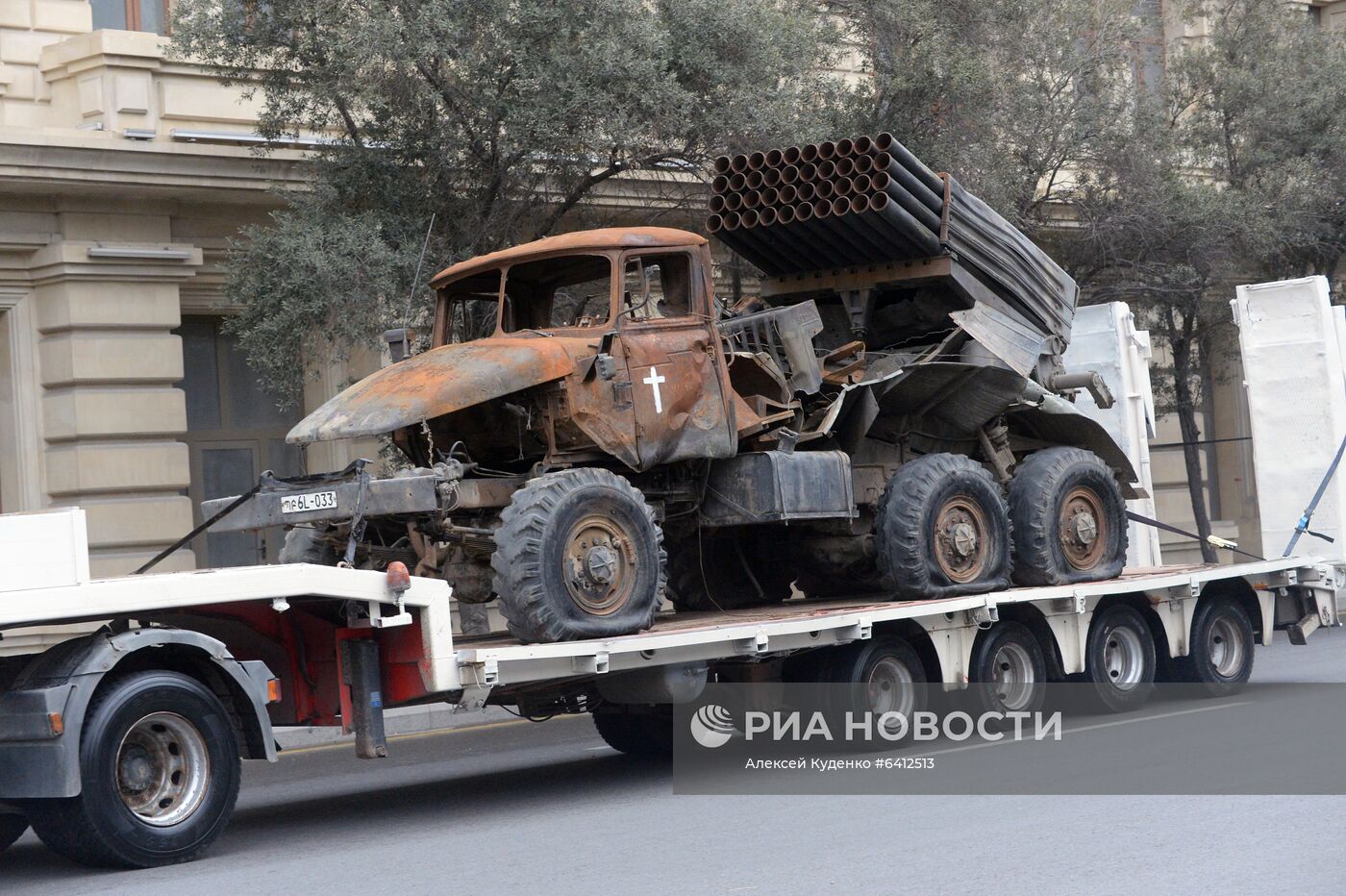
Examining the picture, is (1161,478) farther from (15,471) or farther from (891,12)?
(15,471)

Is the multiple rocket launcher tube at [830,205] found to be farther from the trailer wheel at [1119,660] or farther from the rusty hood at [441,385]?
the trailer wheel at [1119,660]

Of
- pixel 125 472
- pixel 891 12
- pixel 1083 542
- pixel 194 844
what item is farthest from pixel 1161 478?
pixel 194 844

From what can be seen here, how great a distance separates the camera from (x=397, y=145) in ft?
47.9

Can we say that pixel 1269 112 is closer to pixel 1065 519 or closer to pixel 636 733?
pixel 1065 519

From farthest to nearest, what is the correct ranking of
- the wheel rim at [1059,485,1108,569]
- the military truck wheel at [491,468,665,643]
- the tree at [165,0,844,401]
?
the tree at [165,0,844,401] → the wheel rim at [1059,485,1108,569] → the military truck wheel at [491,468,665,643]

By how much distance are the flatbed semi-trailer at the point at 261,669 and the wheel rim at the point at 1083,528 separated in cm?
120

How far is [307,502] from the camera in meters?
9.64

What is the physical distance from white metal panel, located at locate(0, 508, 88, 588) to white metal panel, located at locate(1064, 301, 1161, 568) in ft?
37.5

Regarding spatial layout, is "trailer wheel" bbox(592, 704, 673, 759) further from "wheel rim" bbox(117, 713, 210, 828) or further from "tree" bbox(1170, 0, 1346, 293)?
"tree" bbox(1170, 0, 1346, 293)

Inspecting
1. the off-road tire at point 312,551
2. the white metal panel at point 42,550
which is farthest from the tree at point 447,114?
the white metal panel at point 42,550

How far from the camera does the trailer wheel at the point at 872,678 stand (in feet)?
35.7

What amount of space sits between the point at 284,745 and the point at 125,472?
14.3ft

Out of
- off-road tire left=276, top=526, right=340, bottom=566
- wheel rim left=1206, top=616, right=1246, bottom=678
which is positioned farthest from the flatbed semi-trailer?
wheel rim left=1206, top=616, right=1246, bottom=678

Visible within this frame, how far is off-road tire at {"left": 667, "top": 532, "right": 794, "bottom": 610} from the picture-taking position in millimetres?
12492
